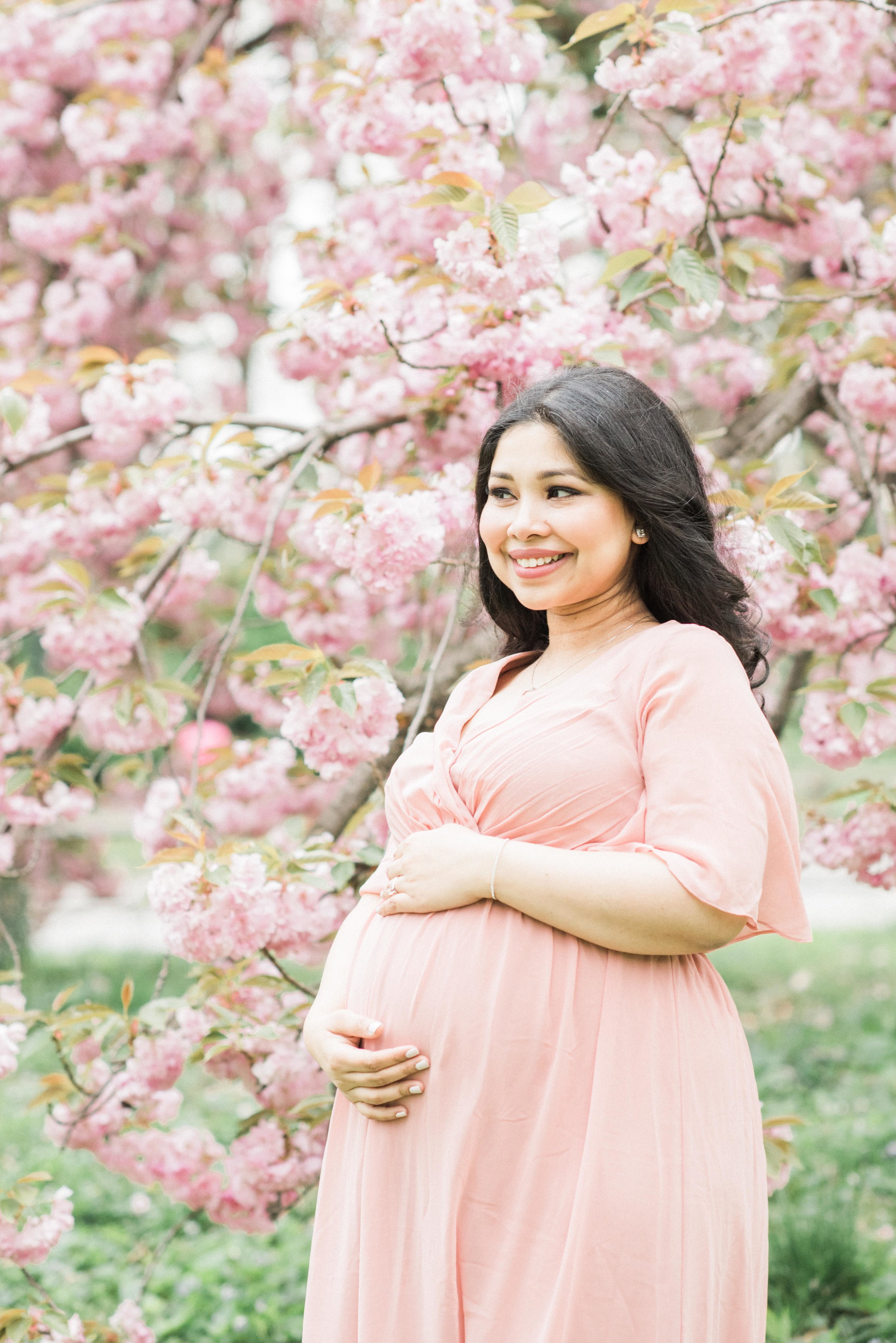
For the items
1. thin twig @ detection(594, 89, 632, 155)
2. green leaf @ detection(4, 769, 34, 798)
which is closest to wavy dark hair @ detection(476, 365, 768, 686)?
thin twig @ detection(594, 89, 632, 155)

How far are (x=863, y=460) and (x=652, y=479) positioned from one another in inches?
47.0

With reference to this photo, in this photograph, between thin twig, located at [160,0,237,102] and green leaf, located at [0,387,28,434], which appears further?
thin twig, located at [160,0,237,102]

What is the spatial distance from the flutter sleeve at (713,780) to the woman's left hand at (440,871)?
0.20 metres

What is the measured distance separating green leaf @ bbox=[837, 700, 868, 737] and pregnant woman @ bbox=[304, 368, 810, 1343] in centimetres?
76

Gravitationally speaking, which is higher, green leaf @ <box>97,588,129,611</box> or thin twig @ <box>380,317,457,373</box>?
thin twig @ <box>380,317,457,373</box>

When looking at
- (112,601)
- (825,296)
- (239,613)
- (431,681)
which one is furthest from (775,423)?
(112,601)

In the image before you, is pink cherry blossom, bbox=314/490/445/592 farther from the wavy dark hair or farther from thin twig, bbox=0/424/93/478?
thin twig, bbox=0/424/93/478

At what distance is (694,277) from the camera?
217 cm

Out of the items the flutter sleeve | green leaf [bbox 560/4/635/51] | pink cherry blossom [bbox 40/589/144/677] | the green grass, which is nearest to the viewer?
the flutter sleeve

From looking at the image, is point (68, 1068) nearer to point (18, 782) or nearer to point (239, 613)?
point (18, 782)

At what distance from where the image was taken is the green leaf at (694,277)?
2.15 meters

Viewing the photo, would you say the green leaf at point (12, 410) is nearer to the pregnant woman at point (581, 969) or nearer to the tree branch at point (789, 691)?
the pregnant woman at point (581, 969)

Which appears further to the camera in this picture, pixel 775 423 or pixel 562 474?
pixel 775 423

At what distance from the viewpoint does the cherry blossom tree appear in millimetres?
2092
